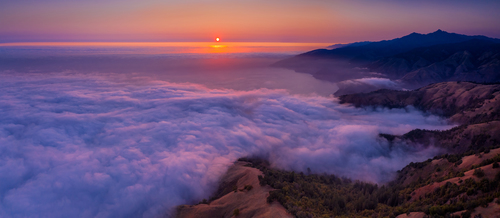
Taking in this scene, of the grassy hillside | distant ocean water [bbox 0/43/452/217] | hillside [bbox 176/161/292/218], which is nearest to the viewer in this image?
the grassy hillside

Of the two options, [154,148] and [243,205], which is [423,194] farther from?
[154,148]

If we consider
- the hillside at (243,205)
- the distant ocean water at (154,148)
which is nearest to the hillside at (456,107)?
the distant ocean water at (154,148)

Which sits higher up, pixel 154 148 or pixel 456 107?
pixel 456 107

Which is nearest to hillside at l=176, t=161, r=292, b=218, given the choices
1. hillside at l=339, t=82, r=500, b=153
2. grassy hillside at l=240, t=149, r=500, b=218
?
grassy hillside at l=240, t=149, r=500, b=218

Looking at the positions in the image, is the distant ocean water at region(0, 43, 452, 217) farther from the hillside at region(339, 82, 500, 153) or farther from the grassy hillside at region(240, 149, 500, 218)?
the grassy hillside at region(240, 149, 500, 218)

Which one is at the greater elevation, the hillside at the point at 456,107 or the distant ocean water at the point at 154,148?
the hillside at the point at 456,107

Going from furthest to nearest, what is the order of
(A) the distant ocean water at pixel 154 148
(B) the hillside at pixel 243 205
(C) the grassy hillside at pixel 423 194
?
1. (A) the distant ocean water at pixel 154 148
2. (B) the hillside at pixel 243 205
3. (C) the grassy hillside at pixel 423 194

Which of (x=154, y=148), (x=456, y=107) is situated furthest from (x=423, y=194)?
(x=456, y=107)

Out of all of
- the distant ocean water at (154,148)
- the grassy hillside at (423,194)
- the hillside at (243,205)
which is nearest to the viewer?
the grassy hillside at (423,194)

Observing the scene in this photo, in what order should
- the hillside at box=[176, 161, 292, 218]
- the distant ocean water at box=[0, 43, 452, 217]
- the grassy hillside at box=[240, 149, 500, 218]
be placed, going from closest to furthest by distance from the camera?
the grassy hillside at box=[240, 149, 500, 218]
the hillside at box=[176, 161, 292, 218]
the distant ocean water at box=[0, 43, 452, 217]

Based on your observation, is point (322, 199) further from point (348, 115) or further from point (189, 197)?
point (348, 115)

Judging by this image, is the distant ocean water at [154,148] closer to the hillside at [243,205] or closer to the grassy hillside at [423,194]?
the hillside at [243,205]
